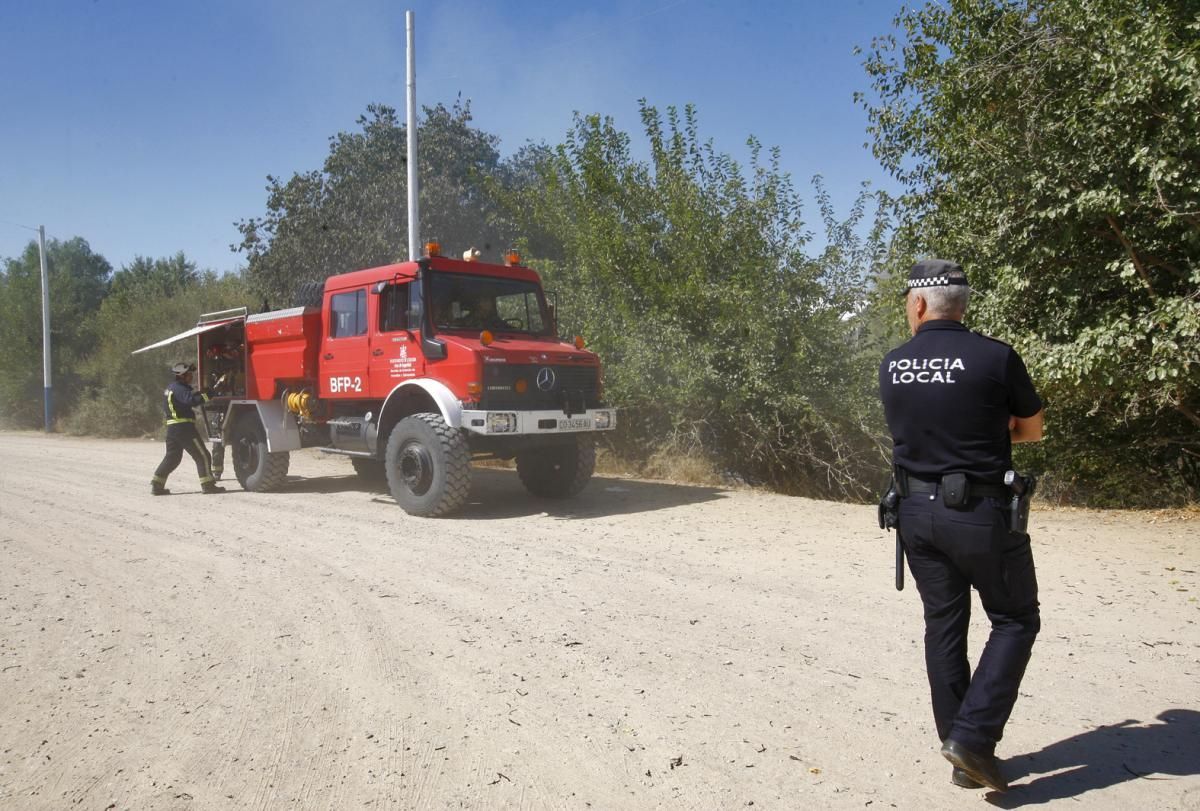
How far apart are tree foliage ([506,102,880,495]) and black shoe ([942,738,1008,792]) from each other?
8.85m

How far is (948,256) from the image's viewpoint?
988cm

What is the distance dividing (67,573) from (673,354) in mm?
7834

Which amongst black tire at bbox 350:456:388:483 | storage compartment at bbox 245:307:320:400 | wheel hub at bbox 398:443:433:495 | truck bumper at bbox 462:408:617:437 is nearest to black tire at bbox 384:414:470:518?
wheel hub at bbox 398:443:433:495

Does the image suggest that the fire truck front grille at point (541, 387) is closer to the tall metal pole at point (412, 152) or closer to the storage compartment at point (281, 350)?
the storage compartment at point (281, 350)

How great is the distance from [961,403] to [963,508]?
0.37 m

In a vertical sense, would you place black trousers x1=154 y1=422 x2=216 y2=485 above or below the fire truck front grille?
below

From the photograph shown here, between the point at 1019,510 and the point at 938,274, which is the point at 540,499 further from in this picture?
the point at 1019,510

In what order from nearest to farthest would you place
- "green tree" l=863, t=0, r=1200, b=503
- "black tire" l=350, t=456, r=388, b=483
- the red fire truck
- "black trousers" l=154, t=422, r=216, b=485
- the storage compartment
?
"green tree" l=863, t=0, r=1200, b=503 < the red fire truck < the storage compartment < "black trousers" l=154, t=422, r=216, b=485 < "black tire" l=350, t=456, r=388, b=483

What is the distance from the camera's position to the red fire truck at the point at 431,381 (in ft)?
28.9

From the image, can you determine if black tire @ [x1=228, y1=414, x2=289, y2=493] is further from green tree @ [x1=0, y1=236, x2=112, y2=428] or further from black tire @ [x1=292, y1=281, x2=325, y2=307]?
green tree @ [x1=0, y1=236, x2=112, y2=428]

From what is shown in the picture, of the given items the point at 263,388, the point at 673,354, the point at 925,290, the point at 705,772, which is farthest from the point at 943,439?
the point at 263,388

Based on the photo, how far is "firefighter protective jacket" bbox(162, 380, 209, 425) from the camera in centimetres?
1138

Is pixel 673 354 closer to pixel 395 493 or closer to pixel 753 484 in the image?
pixel 753 484

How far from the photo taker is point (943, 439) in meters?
3.13
